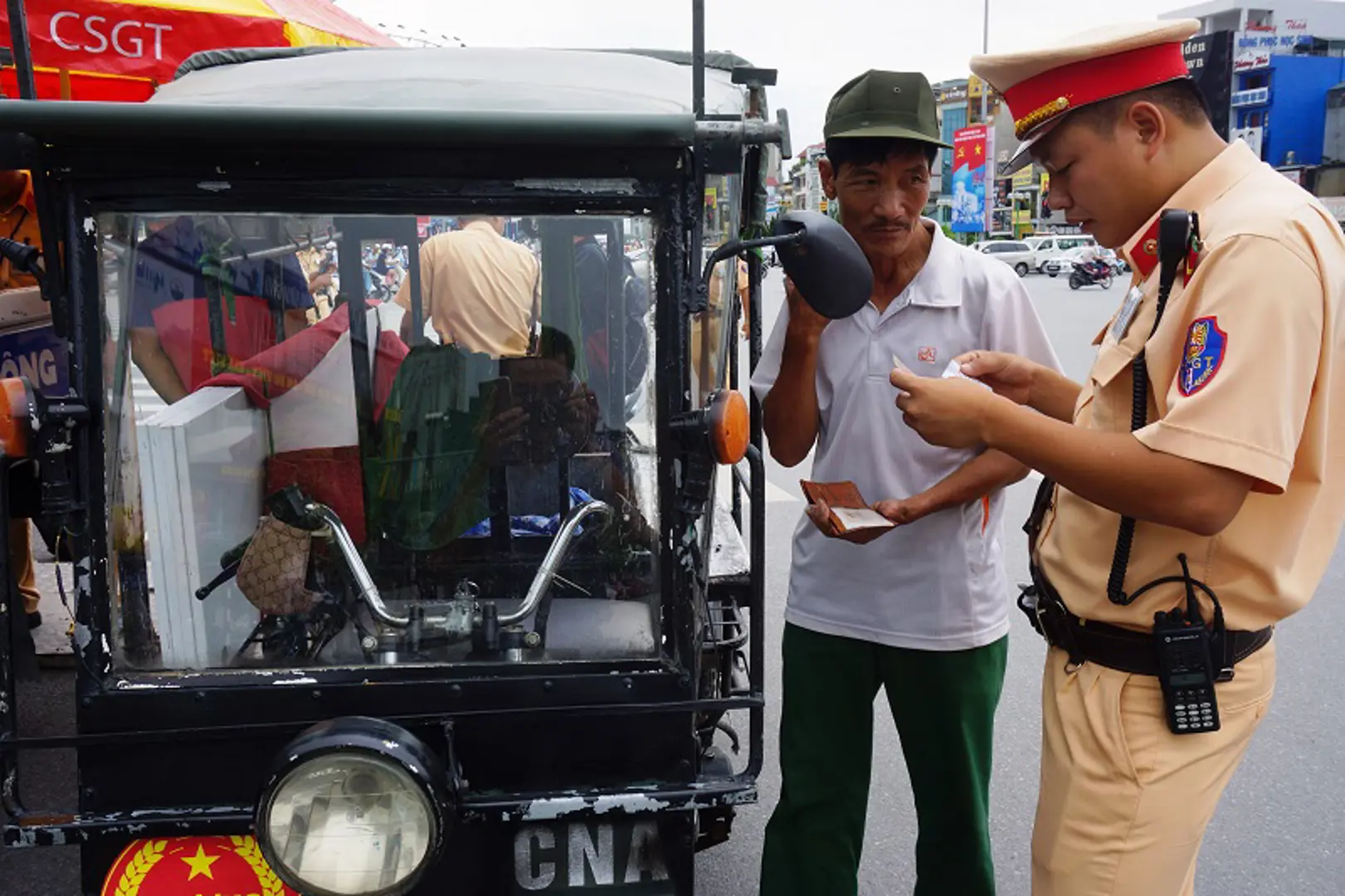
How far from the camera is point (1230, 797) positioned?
381 centimetres

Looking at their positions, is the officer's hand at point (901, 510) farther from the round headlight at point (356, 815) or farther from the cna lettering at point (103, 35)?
the cna lettering at point (103, 35)

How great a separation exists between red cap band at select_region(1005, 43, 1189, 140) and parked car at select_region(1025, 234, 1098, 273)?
38.6 metres

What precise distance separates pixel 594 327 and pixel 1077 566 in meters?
0.93

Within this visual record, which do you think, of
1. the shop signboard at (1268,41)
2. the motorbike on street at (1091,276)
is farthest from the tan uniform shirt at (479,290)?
the shop signboard at (1268,41)

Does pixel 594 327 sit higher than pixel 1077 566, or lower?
higher

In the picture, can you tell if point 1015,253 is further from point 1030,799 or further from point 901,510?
point 901,510

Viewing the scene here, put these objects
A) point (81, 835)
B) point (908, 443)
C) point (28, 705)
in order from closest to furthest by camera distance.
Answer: point (81, 835)
point (908, 443)
point (28, 705)

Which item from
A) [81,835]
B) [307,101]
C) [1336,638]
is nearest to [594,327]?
[307,101]

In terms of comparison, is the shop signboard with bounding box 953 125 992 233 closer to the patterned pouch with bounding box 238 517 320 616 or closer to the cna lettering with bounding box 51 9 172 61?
the cna lettering with bounding box 51 9 172 61

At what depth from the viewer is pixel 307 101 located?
199 cm

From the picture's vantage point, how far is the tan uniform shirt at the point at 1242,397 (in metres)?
1.56

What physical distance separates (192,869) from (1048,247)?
41420mm

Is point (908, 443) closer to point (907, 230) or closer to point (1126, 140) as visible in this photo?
point (907, 230)

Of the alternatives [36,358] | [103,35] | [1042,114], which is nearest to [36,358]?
[36,358]
